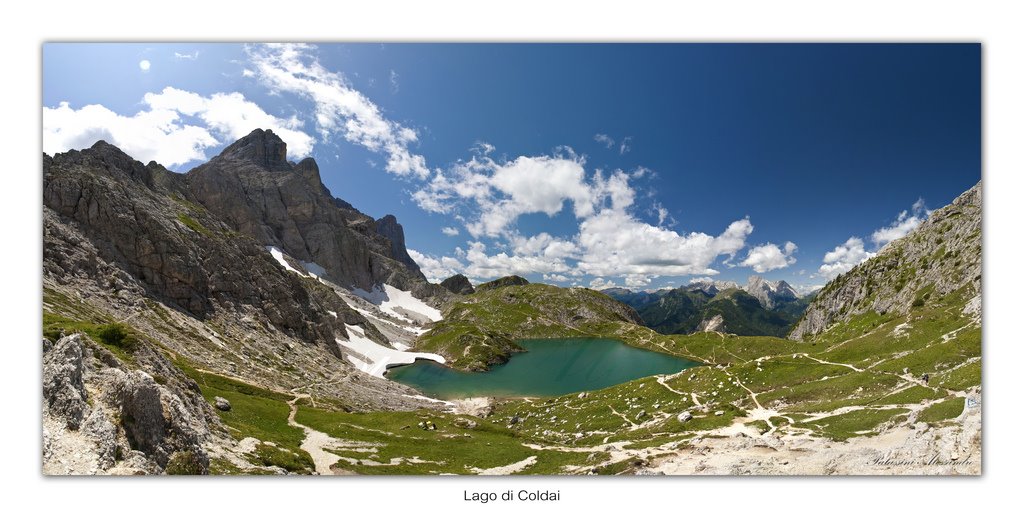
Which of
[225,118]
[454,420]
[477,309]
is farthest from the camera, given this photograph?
[477,309]

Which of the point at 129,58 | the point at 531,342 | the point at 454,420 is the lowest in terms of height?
the point at 531,342

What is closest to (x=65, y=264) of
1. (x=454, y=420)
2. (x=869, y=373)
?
(x=454, y=420)

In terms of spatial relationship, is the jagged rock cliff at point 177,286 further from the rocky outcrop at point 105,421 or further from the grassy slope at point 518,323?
the grassy slope at point 518,323

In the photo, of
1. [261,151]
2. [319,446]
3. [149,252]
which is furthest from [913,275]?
[261,151]

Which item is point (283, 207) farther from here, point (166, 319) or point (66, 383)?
point (66, 383)

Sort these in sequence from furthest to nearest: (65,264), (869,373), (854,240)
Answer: (65,264), (869,373), (854,240)

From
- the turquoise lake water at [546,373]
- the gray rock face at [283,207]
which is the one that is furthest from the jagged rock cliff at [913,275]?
the gray rock face at [283,207]
